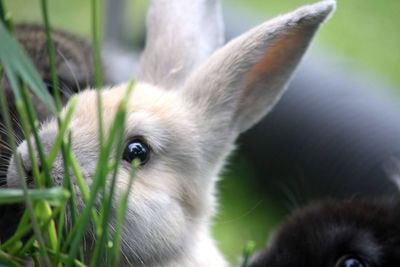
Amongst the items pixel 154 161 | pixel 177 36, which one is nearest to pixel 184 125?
pixel 154 161

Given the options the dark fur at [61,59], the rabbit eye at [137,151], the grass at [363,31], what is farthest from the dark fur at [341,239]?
the grass at [363,31]

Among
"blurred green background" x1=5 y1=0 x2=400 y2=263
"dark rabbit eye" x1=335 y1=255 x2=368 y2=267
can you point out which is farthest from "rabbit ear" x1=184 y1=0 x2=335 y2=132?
"blurred green background" x1=5 y1=0 x2=400 y2=263

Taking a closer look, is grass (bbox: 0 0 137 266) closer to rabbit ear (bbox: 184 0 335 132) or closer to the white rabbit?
the white rabbit

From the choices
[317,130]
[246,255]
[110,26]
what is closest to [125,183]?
[246,255]

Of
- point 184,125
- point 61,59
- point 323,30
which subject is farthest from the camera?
point 323,30

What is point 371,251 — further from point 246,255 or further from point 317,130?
point 317,130

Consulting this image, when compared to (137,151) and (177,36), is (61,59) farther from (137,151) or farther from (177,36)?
(137,151)
